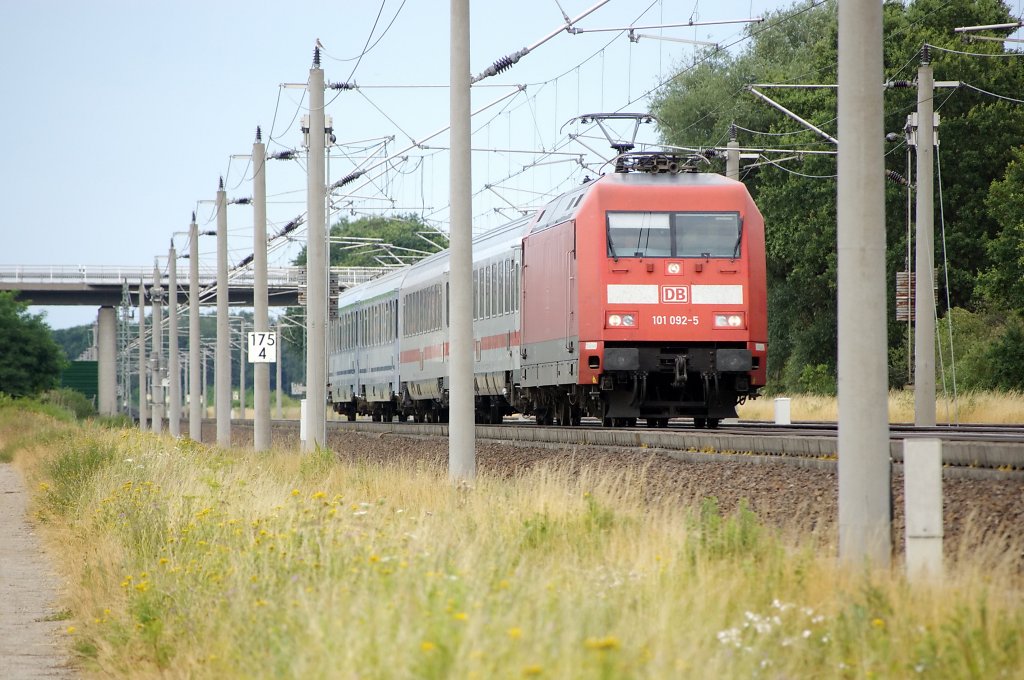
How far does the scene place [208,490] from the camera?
15773 mm

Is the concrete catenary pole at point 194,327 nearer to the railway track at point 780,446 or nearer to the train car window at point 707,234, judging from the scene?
the railway track at point 780,446

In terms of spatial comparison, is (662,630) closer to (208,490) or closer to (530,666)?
(530,666)

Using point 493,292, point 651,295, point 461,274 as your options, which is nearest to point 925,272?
point 651,295

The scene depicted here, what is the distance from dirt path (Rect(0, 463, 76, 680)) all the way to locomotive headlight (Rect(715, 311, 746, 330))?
1048cm

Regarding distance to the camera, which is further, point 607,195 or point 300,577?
point 607,195

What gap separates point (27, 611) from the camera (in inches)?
484

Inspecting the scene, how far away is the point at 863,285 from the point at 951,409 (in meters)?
27.9

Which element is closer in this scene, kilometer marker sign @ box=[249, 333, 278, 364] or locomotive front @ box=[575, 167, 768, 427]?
locomotive front @ box=[575, 167, 768, 427]

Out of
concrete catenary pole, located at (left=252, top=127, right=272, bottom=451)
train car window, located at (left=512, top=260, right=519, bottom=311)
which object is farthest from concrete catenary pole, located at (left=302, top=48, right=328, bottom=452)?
concrete catenary pole, located at (left=252, top=127, right=272, bottom=451)

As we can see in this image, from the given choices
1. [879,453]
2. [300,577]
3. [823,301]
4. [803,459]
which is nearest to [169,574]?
[300,577]

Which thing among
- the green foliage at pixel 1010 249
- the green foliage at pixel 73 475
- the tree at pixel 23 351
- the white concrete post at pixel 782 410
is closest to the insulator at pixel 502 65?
the green foliage at pixel 73 475

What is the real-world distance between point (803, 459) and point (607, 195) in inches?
356

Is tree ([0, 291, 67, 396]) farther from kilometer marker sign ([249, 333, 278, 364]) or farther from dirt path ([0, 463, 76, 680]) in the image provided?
dirt path ([0, 463, 76, 680])

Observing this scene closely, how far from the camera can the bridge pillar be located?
293 feet
